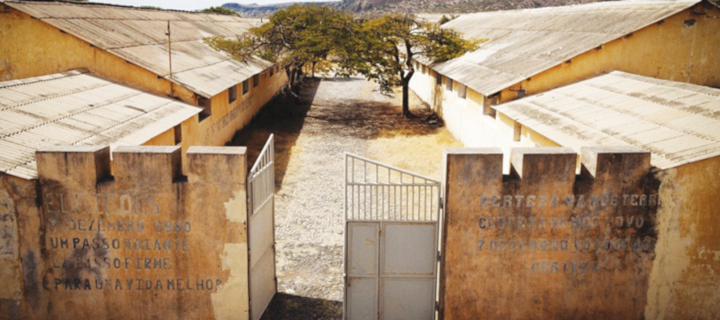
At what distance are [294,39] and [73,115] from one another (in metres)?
15.1

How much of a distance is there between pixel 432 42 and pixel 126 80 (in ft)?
46.7

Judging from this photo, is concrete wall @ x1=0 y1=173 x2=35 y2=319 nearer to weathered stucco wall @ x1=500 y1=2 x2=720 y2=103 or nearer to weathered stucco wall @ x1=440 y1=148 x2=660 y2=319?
weathered stucco wall @ x1=440 y1=148 x2=660 y2=319

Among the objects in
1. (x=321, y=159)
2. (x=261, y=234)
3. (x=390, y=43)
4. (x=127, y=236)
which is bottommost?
(x=321, y=159)

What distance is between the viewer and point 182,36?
2205 centimetres

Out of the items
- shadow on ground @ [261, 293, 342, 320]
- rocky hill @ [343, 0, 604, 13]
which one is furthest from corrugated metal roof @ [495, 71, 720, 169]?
rocky hill @ [343, 0, 604, 13]

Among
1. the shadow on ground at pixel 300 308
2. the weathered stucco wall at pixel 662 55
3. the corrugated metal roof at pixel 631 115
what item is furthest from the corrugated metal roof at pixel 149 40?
the weathered stucco wall at pixel 662 55

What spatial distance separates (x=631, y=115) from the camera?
11164 millimetres

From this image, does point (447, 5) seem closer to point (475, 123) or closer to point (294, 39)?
point (294, 39)

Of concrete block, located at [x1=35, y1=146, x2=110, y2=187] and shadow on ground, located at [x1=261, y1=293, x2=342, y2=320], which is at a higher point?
concrete block, located at [x1=35, y1=146, x2=110, y2=187]

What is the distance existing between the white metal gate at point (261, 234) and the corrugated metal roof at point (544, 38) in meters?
9.13

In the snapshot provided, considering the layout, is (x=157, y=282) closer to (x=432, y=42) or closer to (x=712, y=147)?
(x=712, y=147)

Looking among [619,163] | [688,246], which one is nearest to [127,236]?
[619,163]

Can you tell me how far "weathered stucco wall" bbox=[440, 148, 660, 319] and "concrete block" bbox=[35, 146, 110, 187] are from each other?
16.4 feet

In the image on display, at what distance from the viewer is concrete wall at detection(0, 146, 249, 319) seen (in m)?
7.48
